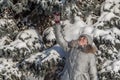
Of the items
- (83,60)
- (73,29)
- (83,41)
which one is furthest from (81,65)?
(73,29)

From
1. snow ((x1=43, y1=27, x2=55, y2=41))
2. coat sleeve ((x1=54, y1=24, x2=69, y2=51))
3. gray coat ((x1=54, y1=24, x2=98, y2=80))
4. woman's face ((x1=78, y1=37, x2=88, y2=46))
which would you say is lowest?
snow ((x1=43, y1=27, x2=55, y2=41))

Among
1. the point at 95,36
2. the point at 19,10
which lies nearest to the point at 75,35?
the point at 95,36

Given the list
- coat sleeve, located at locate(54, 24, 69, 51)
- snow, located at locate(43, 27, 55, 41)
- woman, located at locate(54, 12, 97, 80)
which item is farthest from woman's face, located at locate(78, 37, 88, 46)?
snow, located at locate(43, 27, 55, 41)

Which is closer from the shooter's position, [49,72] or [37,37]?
[49,72]

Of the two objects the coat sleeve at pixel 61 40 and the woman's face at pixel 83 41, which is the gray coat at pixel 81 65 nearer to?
the woman's face at pixel 83 41

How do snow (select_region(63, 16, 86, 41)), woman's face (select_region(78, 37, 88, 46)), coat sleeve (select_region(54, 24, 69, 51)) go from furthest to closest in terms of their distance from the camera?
1. snow (select_region(63, 16, 86, 41))
2. coat sleeve (select_region(54, 24, 69, 51))
3. woman's face (select_region(78, 37, 88, 46))

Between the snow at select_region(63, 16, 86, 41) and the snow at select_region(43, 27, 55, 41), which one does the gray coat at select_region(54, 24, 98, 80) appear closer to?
the snow at select_region(63, 16, 86, 41)

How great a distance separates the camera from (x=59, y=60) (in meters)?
6.72

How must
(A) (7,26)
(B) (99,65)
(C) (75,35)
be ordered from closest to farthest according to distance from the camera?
1. (B) (99,65)
2. (C) (75,35)
3. (A) (7,26)

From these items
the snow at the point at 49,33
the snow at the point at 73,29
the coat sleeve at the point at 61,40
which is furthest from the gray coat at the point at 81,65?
the snow at the point at 49,33

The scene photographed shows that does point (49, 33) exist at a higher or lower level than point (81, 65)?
lower

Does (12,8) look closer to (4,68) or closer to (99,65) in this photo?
(4,68)

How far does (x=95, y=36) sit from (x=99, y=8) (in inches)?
43.5

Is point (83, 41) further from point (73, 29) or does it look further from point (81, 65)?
point (73, 29)
